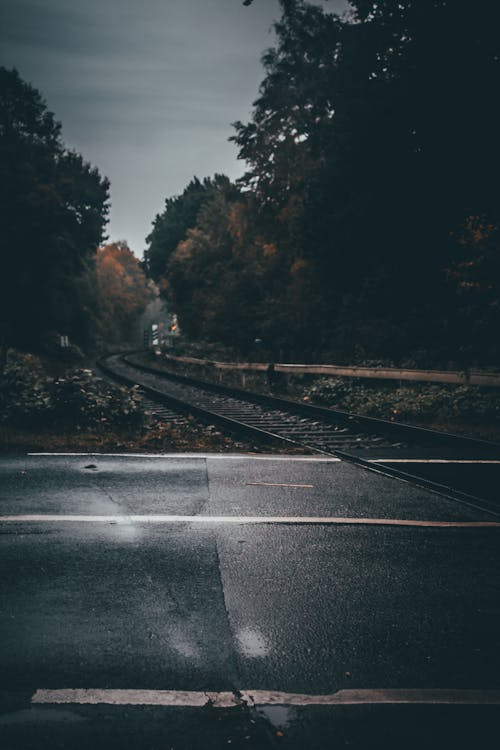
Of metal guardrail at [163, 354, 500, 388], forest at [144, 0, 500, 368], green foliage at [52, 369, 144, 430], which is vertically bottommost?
green foliage at [52, 369, 144, 430]

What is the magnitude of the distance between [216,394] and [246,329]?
59.0 ft

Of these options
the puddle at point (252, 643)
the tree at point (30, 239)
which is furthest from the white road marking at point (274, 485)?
the tree at point (30, 239)

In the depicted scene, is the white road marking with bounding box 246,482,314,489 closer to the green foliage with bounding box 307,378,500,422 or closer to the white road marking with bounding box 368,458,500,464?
the white road marking with bounding box 368,458,500,464

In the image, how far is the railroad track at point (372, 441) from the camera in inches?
263

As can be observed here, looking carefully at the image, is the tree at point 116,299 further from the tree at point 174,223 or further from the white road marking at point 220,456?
the white road marking at point 220,456

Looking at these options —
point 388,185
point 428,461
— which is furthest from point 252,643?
point 388,185

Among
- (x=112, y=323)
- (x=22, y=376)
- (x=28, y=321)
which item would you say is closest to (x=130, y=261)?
(x=112, y=323)

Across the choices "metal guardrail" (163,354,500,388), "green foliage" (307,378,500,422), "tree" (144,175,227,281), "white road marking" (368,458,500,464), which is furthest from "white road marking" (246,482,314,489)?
"tree" (144,175,227,281)

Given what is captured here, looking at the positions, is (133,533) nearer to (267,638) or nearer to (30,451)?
(267,638)

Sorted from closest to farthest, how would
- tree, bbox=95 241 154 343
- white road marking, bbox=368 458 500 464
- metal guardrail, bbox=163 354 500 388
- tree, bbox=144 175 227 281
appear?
white road marking, bbox=368 458 500 464 → metal guardrail, bbox=163 354 500 388 → tree, bbox=144 175 227 281 → tree, bbox=95 241 154 343

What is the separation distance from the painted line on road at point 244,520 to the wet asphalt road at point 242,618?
0.07 metres

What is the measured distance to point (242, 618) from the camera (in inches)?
128

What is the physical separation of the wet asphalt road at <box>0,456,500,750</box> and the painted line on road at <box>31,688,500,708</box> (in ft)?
0.12

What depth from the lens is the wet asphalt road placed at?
2.35m
